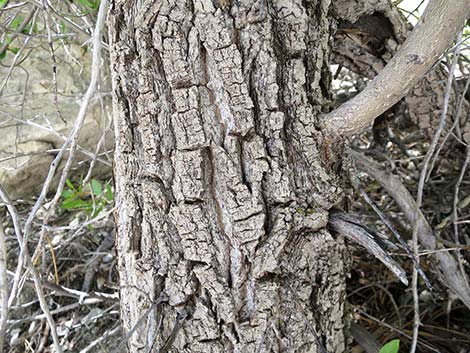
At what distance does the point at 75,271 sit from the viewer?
1.74 m

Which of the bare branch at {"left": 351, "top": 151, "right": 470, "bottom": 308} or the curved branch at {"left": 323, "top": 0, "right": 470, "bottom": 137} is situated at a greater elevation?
the curved branch at {"left": 323, "top": 0, "right": 470, "bottom": 137}

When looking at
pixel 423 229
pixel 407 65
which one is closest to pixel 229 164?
pixel 407 65

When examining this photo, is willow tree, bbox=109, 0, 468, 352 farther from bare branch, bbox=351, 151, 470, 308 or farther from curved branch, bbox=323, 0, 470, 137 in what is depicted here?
bare branch, bbox=351, 151, 470, 308

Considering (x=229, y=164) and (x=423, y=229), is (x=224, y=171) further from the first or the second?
(x=423, y=229)

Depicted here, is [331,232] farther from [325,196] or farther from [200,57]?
[200,57]

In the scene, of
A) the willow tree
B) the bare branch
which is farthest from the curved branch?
the bare branch

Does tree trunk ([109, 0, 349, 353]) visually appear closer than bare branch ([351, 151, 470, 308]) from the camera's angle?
Yes

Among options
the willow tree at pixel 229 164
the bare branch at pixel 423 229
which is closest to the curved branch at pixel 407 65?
the willow tree at pixel 229 164

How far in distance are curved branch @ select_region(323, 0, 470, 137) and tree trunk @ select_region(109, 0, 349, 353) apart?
0.05m

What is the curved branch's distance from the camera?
32.6 inches

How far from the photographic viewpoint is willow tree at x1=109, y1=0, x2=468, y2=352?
0.86 metres

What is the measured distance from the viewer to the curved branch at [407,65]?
829 millimetres

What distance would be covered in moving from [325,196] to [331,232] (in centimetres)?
7

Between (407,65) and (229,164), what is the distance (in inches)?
12.6
